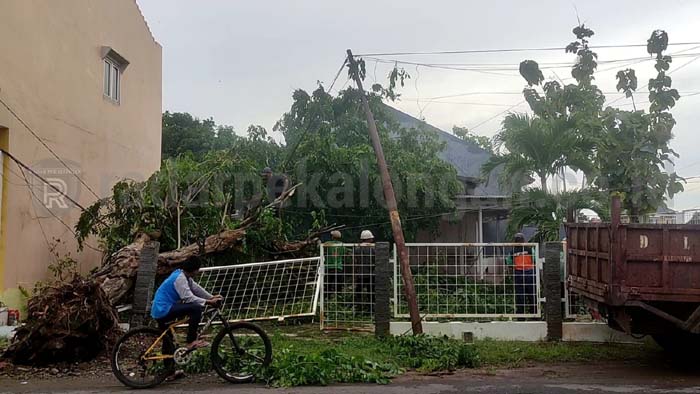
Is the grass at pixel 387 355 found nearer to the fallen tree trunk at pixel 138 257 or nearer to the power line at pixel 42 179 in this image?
the fallen tree trunk at pixel 138 257

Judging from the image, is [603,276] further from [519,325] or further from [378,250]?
[378,250]

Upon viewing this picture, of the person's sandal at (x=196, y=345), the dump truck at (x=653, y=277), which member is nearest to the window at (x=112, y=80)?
the person's sandal at (x=196, y=345)

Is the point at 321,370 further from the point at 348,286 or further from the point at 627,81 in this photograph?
the point at 627,81

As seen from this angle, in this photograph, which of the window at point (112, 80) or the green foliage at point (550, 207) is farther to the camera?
the window at point (112, 80)

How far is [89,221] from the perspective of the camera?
11.6 m

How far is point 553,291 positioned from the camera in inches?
356

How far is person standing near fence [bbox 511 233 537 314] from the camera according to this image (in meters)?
9.48

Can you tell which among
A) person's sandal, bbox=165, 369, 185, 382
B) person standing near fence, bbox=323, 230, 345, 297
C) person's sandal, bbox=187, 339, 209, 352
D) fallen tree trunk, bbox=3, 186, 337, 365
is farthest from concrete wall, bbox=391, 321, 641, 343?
fallen tree trunk, bbox=3, 186, 337, 365

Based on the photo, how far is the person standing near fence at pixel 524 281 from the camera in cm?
948

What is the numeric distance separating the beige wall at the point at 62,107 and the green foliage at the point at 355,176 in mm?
4362

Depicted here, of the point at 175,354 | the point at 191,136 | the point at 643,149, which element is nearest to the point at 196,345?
the point at 175,354

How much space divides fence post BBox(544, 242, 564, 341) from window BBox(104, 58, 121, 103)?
10226 millimetres

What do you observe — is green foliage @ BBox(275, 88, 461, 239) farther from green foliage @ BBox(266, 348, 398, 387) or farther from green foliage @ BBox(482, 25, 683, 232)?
green foliage @ BBox(266, 348, 398, 387)

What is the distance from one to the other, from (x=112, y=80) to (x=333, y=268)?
8.10 m
